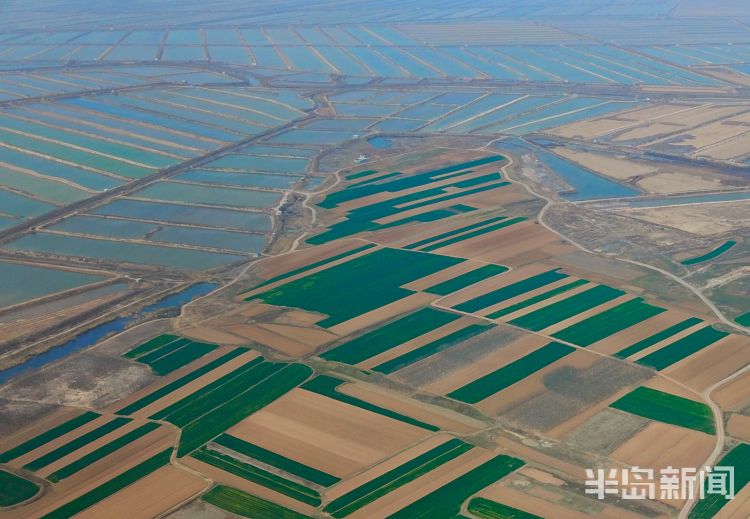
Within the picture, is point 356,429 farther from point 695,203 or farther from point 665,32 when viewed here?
point 665,32

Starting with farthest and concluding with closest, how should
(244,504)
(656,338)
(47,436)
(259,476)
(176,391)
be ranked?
1. (656,338)
2. (176,391)
3. (47,436)
4. (259,476)
5. (244,504)

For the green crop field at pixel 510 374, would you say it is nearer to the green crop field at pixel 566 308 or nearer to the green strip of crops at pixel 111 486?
the green crop field at pixel 566 308

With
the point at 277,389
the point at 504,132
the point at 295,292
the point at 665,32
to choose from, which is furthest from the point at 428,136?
the point at 665,32

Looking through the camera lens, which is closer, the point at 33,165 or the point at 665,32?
the point at 33,165

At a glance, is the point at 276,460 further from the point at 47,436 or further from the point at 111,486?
the point at 47,436

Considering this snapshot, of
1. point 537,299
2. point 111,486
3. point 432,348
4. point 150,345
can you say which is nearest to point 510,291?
point 537,299

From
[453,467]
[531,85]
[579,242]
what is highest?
[531,85]

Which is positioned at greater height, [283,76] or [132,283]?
[283,76]
